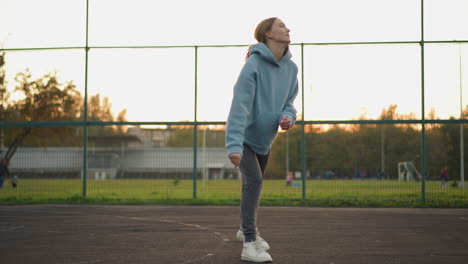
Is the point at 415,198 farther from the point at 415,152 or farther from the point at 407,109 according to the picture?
the point at 407,109

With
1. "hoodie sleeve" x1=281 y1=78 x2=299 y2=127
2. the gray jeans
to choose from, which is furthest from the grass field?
the gray jeans

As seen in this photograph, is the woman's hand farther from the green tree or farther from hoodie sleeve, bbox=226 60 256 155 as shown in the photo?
the green tree

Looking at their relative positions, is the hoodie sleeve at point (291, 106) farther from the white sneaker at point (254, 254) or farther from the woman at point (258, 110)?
the white sneaker at point (254, 254)

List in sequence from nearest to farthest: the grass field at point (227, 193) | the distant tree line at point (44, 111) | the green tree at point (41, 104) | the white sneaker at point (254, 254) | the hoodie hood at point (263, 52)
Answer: the white sneaker at point (254, 254), the hoodie hood at point (263, 52), the grass field at point (227, 193), the distant tree line at point (44, 111), the green tree at point (41, 104)

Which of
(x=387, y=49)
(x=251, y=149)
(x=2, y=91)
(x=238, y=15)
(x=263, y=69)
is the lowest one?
(x=251, y=149)

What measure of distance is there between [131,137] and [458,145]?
629 centimetres

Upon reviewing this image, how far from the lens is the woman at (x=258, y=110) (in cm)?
352

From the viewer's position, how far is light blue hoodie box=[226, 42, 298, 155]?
11.5 feet

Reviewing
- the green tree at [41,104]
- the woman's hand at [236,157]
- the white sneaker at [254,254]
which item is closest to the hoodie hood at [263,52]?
the woman's hand at [236,157]

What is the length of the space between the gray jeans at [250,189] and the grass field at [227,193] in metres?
5.98

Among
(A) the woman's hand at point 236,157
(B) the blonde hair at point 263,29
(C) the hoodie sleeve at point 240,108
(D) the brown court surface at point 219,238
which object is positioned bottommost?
(D) the brown court surface at point 219,238

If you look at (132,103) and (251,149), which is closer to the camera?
(251,149)

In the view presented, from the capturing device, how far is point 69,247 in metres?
4.30

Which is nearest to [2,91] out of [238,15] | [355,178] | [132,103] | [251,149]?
[132,103]
